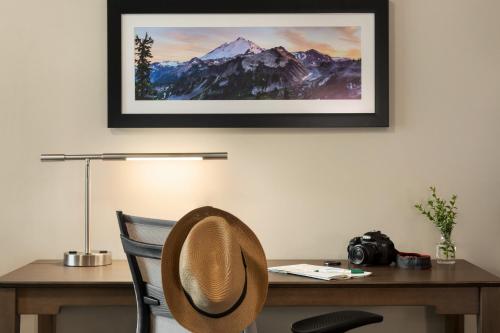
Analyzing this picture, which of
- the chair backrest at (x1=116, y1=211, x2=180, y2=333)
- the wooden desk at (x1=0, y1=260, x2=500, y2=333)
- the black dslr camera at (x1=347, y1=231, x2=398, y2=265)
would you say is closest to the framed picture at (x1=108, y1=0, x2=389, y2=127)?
the black dslr camera at (x1=347, y1=231, x2=398, y2=265)

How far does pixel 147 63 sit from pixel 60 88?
40 cm

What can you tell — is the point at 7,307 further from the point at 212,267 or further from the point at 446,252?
the point at 446,252

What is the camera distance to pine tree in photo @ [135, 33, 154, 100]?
3.18m

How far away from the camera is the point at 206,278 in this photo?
6.49ft

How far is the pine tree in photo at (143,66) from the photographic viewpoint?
3178 mm

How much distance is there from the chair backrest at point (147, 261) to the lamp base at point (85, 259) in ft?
2.53

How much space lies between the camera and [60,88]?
3.20 m

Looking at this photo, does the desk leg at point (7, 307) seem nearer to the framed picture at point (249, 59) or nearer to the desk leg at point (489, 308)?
the framed picture at point (249, 59)

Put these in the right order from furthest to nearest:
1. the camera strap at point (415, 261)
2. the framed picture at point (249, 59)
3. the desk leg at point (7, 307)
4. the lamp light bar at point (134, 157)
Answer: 1. the framed picture at point (249, 59)
2. the lamp light bar at point (134, 157)
3. the camera strap at point (415, 261)
4. the desk leg at point (7, 307)

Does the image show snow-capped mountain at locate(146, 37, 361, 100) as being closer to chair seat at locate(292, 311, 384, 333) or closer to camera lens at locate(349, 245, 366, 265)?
camera lens at locate(349, 245, 366, 265)

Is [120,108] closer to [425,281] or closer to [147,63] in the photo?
[147,63]

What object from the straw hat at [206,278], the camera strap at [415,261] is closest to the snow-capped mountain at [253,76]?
the camera strap at [415,261]

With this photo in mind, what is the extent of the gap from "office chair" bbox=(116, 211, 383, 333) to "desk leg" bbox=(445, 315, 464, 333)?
3.40 feet

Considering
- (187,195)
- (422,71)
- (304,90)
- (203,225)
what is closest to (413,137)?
(422,71)
